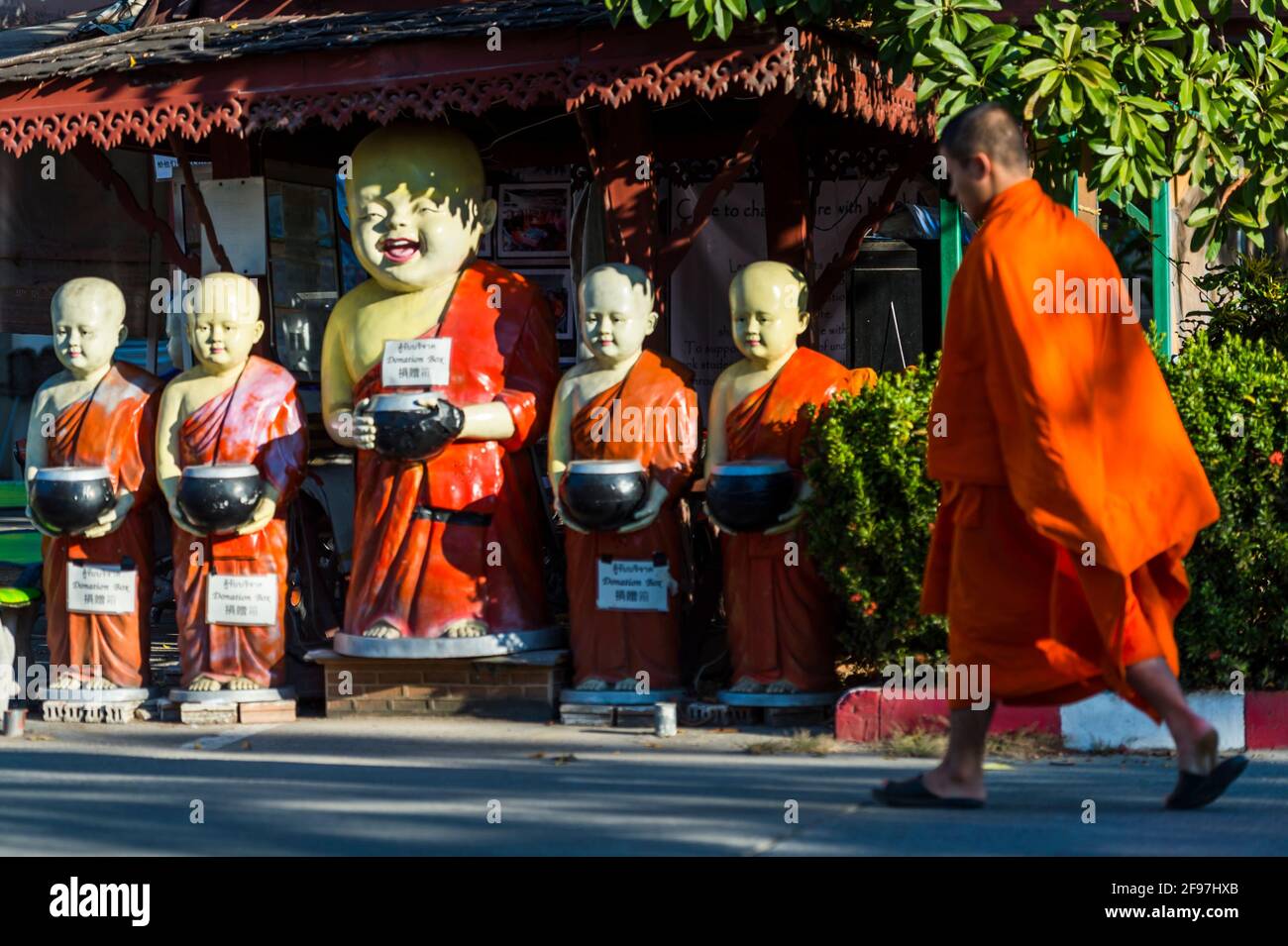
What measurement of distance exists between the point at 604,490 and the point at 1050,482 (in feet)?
9.06

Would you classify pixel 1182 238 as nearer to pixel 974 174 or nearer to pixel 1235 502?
pixel 1235 502

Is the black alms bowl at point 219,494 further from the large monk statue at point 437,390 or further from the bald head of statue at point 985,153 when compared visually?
the bald head of statue at point 985,153

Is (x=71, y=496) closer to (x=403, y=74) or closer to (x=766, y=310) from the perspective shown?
(x=403, y=74)

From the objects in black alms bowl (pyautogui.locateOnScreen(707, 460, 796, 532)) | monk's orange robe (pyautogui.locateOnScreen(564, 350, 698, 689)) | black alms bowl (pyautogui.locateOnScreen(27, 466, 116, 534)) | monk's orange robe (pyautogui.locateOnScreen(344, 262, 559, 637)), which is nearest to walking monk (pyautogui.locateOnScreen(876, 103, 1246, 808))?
black alms bowl (pyautogui.locateOnScreen(707, 460, 796, 532))

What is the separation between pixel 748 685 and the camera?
802 cm

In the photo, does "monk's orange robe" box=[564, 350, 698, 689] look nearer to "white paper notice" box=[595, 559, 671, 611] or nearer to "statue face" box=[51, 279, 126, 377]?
"white paper notice" box=[595, 559, 671, 611]

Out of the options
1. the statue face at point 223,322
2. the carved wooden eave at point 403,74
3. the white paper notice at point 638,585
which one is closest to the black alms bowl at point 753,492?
the white paper notice at point 638,585

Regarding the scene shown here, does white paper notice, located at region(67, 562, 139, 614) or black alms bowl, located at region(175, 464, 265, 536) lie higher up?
black alms bowl, located at region(175, 464, 265, 536)

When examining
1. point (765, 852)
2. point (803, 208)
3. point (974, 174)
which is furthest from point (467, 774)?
point (803, 208)

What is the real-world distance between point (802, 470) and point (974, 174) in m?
2.22

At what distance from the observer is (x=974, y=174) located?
582 centimetres

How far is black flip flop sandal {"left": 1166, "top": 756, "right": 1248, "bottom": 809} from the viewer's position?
5.48 meters

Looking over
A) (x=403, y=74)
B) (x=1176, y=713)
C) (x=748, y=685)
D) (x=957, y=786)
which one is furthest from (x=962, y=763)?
(x=403, y=74)

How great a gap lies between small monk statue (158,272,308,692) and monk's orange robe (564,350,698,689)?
1317mm
